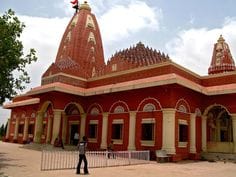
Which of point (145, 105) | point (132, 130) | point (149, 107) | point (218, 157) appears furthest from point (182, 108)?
point (218, 157)

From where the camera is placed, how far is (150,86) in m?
18.0

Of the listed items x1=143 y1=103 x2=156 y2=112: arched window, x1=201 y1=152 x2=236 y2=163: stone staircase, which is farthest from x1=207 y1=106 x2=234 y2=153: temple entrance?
x1=143 y1=103 x2=156 y2=112: arched window

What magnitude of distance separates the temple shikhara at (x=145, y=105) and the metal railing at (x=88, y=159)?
5.34 ft

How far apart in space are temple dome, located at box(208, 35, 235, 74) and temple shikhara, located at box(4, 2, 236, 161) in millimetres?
86

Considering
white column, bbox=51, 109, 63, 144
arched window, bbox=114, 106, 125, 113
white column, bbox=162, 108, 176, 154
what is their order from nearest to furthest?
white column, bbox=162, 108, 176, 154 → arched window, bbox=114, 106, 125, 113 → white column, bbox=51, 109, 63, 144

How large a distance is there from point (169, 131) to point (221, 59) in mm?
12979

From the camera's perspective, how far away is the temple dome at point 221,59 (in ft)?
Answer: 87.1

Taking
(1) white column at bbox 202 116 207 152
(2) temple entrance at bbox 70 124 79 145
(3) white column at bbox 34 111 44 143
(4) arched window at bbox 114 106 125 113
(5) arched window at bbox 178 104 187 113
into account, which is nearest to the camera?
(5) arched window at bbox 178 104 187 113

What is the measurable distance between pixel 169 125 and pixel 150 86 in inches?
105

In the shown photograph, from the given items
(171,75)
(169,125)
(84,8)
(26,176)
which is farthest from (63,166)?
(84,8)

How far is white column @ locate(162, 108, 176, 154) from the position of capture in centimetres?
1697

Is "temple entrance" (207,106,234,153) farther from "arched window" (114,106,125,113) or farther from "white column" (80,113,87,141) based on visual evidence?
"white column" (80,113,87,141)

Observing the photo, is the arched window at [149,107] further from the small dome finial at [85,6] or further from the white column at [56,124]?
the small dome finial at [85,6]

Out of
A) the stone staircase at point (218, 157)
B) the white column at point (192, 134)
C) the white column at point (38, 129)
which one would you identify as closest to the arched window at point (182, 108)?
the white column at point (192, 134)
